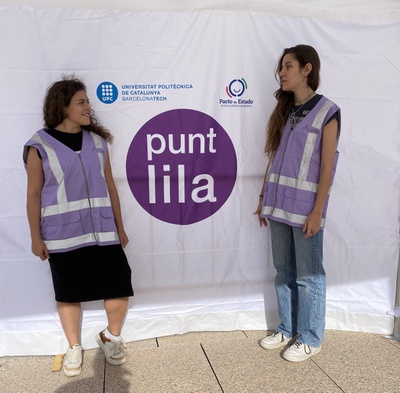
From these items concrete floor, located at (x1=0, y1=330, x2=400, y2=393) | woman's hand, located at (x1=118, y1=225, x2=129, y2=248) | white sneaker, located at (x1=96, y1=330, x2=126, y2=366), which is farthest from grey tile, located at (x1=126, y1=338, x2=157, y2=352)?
woman's hand, located at (x1=118, y1=225, x2=129, y2=248)

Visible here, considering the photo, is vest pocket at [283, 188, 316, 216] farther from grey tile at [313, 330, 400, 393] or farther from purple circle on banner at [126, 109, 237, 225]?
grey tile at [313, 330, 400, 393]

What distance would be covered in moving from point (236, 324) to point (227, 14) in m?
1.81

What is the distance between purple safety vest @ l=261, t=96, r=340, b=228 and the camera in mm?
1980

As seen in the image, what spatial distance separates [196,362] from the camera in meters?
2.19

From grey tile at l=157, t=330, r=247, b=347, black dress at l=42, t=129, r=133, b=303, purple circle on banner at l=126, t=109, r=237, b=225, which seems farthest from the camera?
grey tile at l=157, t=330, r=247, b=347

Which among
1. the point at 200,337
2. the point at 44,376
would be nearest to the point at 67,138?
the point at 44,376

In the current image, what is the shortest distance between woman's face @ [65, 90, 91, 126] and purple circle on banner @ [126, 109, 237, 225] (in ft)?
1.08

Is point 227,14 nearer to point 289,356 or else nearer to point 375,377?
point 289,356

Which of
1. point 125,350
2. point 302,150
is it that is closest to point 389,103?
point 302,150

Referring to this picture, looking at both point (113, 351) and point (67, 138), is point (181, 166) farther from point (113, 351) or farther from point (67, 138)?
point (113, 351)

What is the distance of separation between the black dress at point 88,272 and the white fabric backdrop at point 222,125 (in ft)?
0.70

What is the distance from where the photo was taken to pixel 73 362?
6.94ft

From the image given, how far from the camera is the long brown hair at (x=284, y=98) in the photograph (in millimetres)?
2029

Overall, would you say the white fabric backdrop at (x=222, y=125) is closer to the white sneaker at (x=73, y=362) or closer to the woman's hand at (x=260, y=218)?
the woman's hand at (x=260, y=218)
